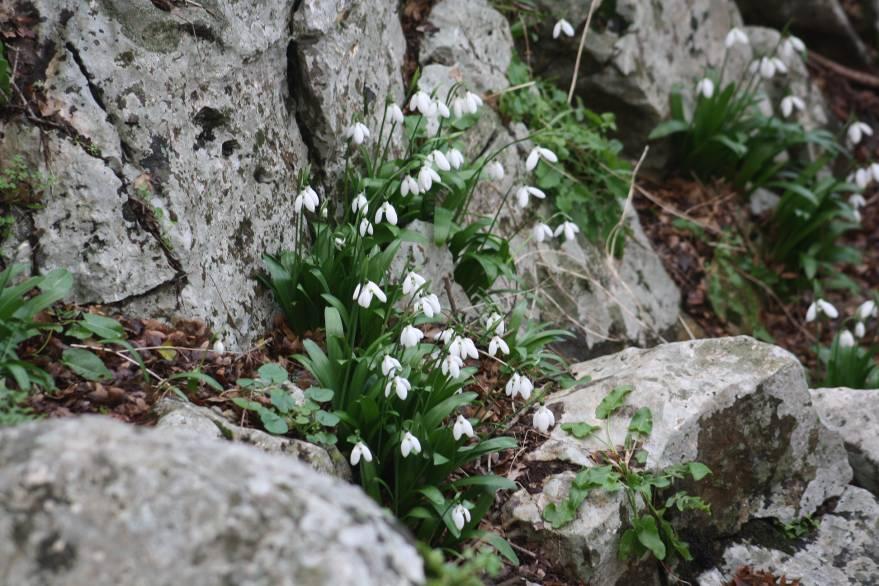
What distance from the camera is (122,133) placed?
383 centimetres

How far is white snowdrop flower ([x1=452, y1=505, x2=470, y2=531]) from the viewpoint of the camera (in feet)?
11.5

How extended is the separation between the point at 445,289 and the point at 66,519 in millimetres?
2880

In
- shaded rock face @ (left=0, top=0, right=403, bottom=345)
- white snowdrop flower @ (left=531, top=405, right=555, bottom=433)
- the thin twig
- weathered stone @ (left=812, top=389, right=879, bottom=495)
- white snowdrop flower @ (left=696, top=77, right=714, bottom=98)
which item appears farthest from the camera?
white snowdrop flower @ (left=696, top=77, right=714, bottom=98)

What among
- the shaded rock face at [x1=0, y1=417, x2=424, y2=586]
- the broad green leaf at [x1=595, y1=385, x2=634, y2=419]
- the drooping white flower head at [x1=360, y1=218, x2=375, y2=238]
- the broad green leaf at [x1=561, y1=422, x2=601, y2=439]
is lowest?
the broad green leaf at [x1=561, y1=422, x2=601, y2=439]

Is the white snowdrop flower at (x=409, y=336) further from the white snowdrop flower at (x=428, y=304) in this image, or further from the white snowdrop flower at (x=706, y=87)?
the white snowdrop flower at (x=706, y=87)

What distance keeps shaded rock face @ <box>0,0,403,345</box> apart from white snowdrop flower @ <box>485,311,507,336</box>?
1.03m

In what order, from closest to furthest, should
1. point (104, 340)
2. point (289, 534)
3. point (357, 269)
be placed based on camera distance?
point (289, 534) → point (104, 340) → point (357, 269)

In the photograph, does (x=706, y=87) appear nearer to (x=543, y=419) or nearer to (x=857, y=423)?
(x=857, y=423)

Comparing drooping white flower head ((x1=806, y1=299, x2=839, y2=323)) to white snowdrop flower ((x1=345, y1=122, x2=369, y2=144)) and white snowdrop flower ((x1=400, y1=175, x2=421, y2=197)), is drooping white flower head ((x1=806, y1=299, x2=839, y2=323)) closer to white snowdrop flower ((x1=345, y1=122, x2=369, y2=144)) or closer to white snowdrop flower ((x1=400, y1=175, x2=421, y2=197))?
white snowdrop flower ((x1=400, y1=175, x2=421, y2=197))

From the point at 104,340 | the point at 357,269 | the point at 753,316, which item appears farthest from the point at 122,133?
the point at 753,316

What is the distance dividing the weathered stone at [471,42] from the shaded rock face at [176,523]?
154 inches

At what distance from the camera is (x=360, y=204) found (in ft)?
14.0

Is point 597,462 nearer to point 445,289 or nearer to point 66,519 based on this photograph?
point 445,289

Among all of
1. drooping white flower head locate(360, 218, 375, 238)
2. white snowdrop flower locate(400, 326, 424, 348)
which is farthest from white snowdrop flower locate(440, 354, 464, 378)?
drooping white flower head locate(360, 218, 375, 238)
